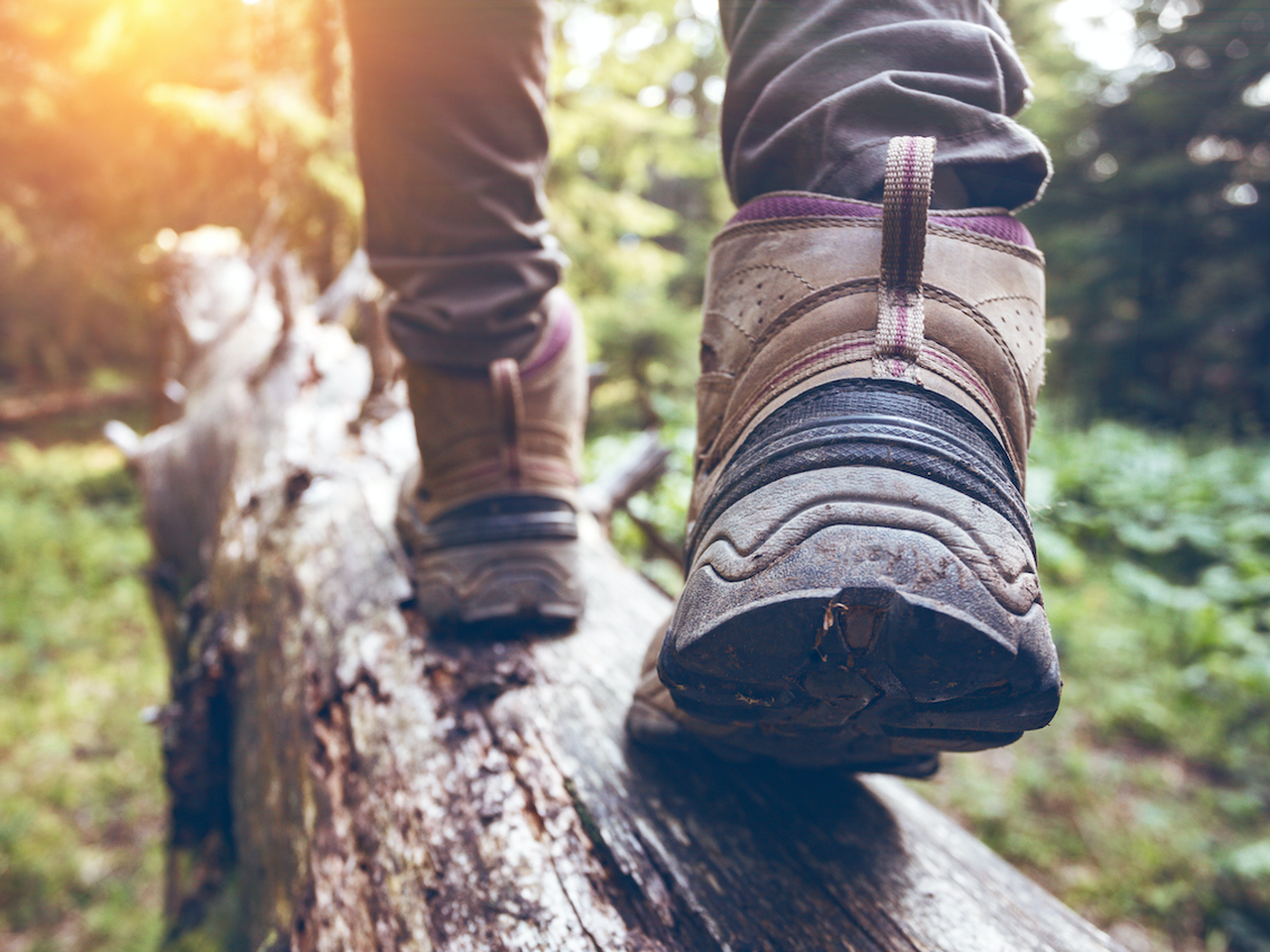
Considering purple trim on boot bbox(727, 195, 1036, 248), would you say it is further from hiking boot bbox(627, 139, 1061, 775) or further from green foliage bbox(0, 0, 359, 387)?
green foliage bbox(0, 0, 359, 387)

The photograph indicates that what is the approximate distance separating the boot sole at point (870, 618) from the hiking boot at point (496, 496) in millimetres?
584

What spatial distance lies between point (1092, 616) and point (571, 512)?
134 inches

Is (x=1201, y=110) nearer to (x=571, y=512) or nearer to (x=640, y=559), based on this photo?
(x=640, y=559)

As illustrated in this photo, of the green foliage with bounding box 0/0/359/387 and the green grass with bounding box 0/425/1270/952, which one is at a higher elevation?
the green foliage with bounding box 0/0/359/387

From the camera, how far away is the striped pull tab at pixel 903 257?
70 cm

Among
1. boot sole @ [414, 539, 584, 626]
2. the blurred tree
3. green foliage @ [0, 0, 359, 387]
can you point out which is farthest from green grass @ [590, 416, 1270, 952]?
the blurred tree

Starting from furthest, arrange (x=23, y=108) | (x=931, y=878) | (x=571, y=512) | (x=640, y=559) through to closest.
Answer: (x=23, y=108) < (x=640, y=559) < (x=571, y=512) < (x=931, y=878)

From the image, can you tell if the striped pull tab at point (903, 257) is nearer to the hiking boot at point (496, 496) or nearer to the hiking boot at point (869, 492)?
the hiking boot at point (869, 492)

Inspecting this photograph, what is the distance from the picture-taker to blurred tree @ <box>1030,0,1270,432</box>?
915cm

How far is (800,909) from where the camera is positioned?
2.65ft

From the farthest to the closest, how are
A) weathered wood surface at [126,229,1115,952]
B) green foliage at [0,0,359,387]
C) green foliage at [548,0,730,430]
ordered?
green foliage at [548,0,730,430] < green foliage at [0,0,359,387] < weathered wood surface at [126,229,1115,952]

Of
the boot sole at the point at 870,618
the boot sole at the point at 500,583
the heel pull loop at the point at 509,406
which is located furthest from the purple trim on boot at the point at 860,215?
the boot sole at the point at 500,583

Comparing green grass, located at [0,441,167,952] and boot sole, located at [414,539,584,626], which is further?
green grass, located at [0,441,167,952]

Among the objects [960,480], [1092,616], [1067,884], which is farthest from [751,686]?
[1092,616]
